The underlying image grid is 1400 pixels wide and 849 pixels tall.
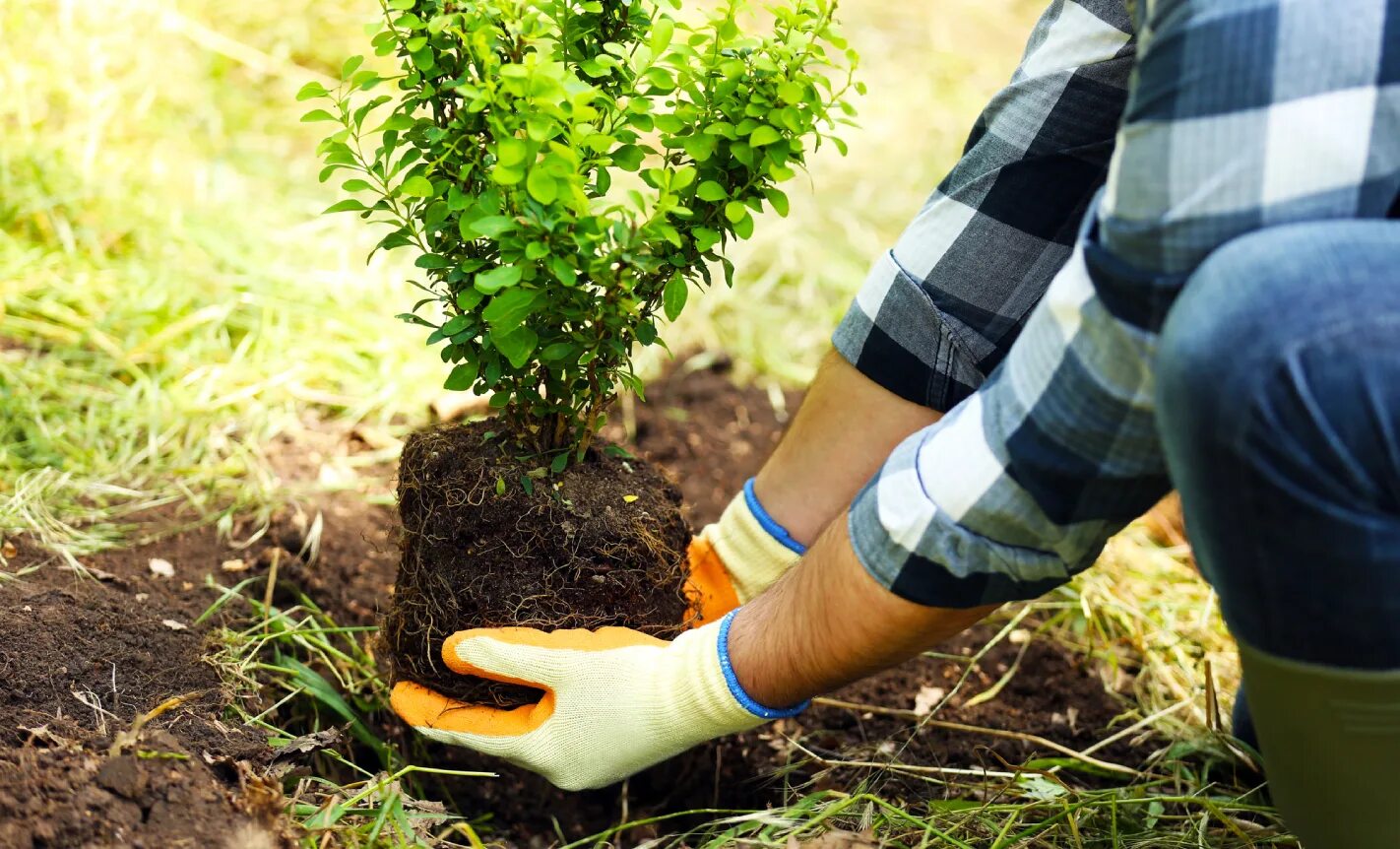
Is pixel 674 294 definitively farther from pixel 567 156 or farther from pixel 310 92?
pixel 310 92

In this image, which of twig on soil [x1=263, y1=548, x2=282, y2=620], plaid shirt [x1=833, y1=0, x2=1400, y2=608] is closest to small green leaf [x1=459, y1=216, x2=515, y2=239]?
plaid shirt [x1=833, y1=0, x2=1400, y2=608]

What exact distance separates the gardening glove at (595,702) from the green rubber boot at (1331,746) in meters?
0.58

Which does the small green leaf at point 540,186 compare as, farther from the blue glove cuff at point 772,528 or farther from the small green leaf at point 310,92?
the blue glove cuff at point 772,528

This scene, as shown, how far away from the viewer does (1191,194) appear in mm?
1015

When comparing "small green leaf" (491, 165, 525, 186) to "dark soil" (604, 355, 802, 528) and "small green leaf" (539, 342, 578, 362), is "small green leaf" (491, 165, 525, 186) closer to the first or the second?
"small green leaf" (539, 342, 578, 362)

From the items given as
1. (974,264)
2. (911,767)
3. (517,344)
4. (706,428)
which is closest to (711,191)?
(517,344)

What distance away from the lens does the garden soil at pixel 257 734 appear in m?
1.24

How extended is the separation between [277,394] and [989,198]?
1.54 meters

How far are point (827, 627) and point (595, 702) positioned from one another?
360 millimetres

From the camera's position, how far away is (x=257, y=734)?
1.47 m

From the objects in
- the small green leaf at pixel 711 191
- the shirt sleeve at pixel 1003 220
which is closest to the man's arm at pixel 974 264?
the shirt sleeve at pixel 1003 220

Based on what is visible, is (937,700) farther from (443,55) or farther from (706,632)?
(443,55)

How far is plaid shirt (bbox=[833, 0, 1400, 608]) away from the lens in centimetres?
99

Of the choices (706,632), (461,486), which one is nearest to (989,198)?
(706,632)
